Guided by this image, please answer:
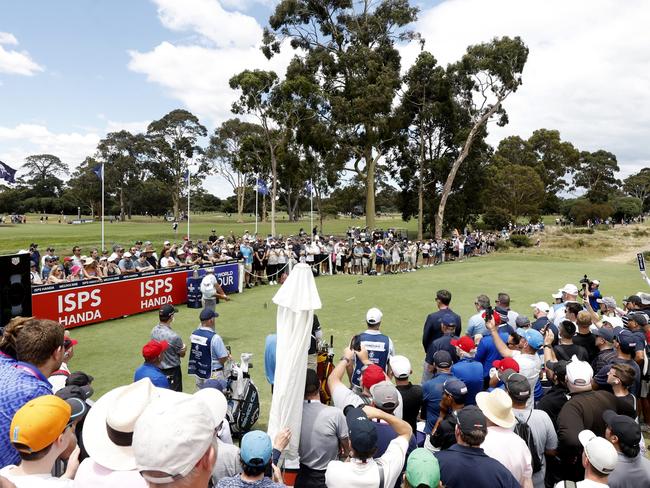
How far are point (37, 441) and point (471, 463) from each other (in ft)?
9.29

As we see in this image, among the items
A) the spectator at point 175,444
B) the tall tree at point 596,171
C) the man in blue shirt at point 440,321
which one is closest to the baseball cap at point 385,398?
the spectator at point 175,444

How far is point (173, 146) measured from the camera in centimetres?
6500

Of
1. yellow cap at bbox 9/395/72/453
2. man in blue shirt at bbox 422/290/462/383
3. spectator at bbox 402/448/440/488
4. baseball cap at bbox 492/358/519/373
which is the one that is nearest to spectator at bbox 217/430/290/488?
spectator at bbox 402/448/440/488

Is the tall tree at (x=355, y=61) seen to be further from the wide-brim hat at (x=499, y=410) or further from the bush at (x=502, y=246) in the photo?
the wide-brim hat at (x=499, y=410)

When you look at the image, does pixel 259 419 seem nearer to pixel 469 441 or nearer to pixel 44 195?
pixel 469 441

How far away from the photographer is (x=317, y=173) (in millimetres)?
53875

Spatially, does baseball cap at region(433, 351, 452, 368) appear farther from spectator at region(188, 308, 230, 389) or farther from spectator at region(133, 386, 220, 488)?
spectator at region(133, 386, 220, 488)

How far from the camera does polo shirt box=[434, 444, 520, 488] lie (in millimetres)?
3146

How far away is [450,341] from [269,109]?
34355mm

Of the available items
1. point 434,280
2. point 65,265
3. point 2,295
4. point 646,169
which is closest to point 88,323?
point 65,265

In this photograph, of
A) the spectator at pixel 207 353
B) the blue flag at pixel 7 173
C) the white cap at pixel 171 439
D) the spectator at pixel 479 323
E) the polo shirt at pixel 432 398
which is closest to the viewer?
the white cap at pixel 171 439

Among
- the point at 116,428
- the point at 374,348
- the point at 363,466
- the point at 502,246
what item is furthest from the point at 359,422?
the point at 502,246

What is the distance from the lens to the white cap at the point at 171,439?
1670 millimetres

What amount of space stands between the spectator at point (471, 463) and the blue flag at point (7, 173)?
1759cm
